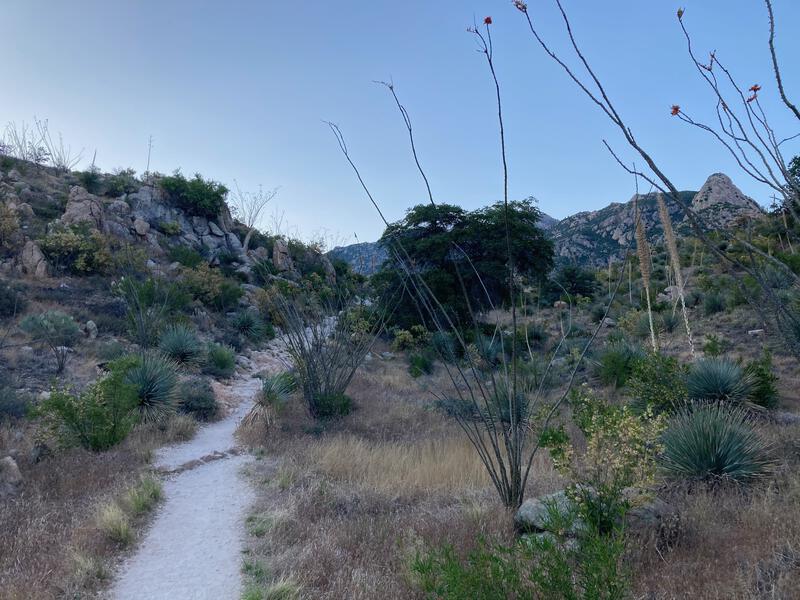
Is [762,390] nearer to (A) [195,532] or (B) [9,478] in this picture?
(A) [195,532]

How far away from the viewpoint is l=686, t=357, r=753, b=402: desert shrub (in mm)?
9312

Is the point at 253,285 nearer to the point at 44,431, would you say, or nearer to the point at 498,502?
the point at 44,431

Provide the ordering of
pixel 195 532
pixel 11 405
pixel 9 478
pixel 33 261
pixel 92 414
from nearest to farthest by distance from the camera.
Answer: pixel 195 532 < pixel 9 478 < pixel 92 414 < pixel 11 405 < pixel 33 261

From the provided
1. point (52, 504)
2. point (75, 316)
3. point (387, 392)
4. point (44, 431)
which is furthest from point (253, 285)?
point (52, 504)

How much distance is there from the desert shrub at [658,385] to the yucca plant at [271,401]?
23.2ft

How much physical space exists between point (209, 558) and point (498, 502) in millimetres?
3027

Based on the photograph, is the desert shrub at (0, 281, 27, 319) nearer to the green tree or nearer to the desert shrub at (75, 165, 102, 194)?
the green tree

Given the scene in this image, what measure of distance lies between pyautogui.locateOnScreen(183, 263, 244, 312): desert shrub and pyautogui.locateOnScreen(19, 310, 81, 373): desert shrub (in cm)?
799

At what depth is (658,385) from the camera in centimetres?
895

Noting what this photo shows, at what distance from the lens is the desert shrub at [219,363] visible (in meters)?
15.4

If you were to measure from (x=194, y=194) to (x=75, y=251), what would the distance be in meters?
14.1

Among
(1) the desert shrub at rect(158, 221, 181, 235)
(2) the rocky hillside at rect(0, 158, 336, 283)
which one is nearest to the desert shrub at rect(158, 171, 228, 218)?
(2) the rocky hillside at rect(0, 158, 336, 283)

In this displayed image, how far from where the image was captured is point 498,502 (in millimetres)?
5629

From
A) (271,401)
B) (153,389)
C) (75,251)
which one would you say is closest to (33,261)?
(75,251)
